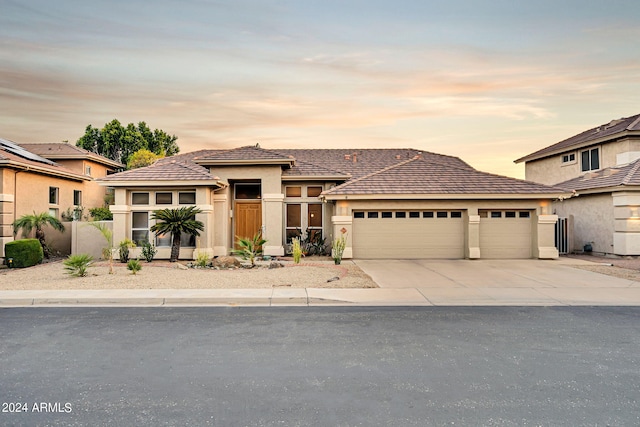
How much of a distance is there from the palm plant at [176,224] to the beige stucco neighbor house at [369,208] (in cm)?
91

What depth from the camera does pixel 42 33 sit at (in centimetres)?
1780

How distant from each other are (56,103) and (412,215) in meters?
22.4

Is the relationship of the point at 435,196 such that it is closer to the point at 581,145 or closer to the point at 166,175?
the point at 166,175

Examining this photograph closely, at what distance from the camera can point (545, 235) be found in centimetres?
1930

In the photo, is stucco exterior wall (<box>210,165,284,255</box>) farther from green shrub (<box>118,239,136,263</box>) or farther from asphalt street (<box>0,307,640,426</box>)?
asphalt street (<box>0,307,640,426</box>)

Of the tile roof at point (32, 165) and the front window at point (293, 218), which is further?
the front window at point (293, 218)

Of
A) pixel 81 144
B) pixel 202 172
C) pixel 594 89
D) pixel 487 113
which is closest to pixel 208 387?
pixel 202 172

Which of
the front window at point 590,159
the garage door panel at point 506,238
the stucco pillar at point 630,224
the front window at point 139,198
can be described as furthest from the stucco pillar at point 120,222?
the front window at point 590,159

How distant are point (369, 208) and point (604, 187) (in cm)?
1194

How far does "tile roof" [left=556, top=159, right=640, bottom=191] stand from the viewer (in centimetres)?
1956

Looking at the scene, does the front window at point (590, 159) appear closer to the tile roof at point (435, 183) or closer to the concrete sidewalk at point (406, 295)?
the tile roof at point (435, 183)

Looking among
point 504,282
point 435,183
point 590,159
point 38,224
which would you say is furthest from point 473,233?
point 38,224

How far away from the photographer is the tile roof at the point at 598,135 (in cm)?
2317

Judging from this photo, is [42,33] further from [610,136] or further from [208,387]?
[610,136]
